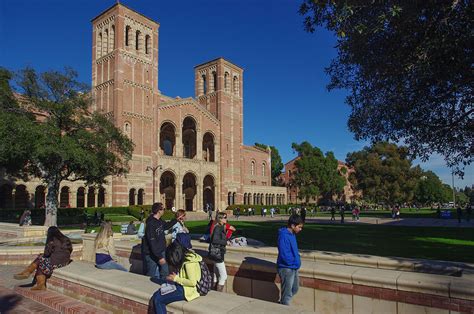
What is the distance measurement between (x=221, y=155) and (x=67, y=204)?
22898 mm

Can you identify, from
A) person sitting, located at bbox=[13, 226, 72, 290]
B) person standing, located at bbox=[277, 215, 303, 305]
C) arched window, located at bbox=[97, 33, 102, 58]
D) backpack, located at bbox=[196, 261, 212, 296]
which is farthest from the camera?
arched window, located at bbox=[97, 33, 102, 58]

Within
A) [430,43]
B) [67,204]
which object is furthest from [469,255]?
[67,204]

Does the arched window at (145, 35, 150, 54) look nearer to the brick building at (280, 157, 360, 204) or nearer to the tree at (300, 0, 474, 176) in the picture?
the brick building at (280, 157, 360, 204)

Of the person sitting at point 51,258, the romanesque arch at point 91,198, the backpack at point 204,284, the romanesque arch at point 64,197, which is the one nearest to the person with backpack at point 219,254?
the backpack at point 204,284

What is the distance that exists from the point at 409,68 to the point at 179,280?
7825 mm

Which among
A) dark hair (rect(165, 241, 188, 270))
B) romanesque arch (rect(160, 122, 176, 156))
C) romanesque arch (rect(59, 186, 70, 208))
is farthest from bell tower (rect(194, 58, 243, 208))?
dark hair (rect(165, 241, 188, 270))

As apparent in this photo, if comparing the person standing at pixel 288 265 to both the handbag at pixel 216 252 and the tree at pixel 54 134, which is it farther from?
the tree at pixel 54 134

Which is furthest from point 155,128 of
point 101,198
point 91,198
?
point 91,198

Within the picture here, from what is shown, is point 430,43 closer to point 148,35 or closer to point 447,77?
point 447,77

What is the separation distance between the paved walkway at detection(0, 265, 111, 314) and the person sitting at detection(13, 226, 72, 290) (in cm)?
26

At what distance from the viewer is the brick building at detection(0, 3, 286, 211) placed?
39.3 metres

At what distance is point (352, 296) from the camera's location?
527 cm

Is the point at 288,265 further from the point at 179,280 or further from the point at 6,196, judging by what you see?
the point at 6,196

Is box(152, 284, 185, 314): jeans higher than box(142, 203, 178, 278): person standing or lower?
lower
